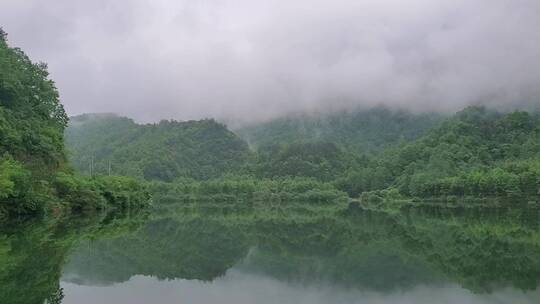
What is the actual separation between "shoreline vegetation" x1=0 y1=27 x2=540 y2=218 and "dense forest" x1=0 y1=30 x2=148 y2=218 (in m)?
0.10

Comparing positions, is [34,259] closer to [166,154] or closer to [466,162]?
[466,162]

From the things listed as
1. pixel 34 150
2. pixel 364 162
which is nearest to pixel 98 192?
pixel 34 150

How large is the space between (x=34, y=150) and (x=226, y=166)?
13907 cm

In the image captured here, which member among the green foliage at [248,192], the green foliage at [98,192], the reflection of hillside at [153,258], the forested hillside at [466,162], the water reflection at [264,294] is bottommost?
the water reflection at [264,294]

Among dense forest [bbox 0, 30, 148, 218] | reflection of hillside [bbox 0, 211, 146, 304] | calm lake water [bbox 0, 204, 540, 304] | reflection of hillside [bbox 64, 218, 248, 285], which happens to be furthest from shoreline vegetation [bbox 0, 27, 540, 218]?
calm lake water [bbox 0, 204, 540, 304]

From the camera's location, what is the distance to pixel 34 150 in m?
45.1

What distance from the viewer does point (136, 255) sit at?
20.1 metres

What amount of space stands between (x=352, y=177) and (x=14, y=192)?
115 m

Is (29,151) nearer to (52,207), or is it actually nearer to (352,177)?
(52,207)

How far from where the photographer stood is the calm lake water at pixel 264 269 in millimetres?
12273

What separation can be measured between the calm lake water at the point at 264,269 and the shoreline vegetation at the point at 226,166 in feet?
46.2

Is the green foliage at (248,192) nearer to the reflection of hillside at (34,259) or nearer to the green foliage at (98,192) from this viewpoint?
the green foliage at (98,192)

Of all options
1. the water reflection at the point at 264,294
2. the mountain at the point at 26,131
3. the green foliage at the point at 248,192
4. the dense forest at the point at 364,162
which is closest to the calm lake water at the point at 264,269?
the water reflection at the point at 264,294

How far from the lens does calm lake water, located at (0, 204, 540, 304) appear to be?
1227cm
